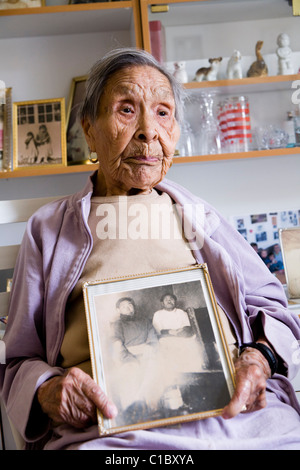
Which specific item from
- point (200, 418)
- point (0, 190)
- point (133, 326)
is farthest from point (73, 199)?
point (0, 190)

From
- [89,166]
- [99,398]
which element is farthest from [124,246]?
[89,166]

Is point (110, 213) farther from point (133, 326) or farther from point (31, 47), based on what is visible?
point (31, 47)

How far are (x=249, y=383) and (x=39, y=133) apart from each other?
53.4 inches

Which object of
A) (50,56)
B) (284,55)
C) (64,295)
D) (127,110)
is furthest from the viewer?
(50,56)

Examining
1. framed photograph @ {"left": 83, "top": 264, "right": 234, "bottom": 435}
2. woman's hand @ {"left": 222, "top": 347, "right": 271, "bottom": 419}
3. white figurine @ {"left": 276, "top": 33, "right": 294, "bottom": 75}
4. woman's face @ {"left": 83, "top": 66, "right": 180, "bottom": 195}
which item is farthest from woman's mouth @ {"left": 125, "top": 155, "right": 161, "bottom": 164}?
white figurine @ {"left": 276, "top": 33, "right": 294, "bottom": 75}

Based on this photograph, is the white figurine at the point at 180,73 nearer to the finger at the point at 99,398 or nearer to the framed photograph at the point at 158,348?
the framed photograph at the point at 158,348

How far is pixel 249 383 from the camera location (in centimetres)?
96

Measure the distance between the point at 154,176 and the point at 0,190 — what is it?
1.06 meters

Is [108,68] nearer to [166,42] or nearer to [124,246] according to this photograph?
[124,246]

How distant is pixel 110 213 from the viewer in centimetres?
127

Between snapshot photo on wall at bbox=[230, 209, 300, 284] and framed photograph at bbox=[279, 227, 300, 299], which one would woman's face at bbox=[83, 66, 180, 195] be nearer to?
framed photograph at bbox=[279, 227, 300, 299]

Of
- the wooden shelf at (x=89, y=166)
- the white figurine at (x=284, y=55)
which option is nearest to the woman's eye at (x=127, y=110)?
the wooden shelf at (x=89, y=166)

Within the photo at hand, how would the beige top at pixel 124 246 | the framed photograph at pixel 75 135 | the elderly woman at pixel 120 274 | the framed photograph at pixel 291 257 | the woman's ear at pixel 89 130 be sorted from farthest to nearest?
1. the framed photograph at pixel 75 135
2. the framed photograph at pixel 291 257
3. the woman's ear at pixel 89 130
4. the beige top at pixel 124 246
5. the elderly woman at pixel 120 274

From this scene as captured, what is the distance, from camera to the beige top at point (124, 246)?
113cm
